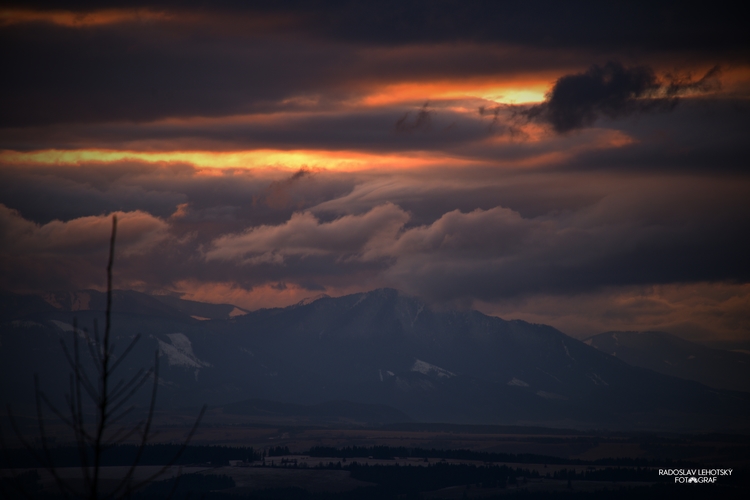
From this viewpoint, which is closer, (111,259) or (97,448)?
(97,448)

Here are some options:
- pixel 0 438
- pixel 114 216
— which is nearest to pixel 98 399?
pixel 0 438

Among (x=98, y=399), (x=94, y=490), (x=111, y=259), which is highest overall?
(x=111, y=259)

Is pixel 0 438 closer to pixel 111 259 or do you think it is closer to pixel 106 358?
pixel 106 358

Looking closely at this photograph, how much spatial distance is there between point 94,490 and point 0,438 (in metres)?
3.81

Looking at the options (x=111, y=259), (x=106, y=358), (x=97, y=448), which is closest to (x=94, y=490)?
(x=97, y=448)

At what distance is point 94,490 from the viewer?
22.0m

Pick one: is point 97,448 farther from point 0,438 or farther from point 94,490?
point 0,438

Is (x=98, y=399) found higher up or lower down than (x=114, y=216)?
lower down

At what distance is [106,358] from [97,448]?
226 centimetres

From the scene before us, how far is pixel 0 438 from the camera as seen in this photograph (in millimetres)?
23906

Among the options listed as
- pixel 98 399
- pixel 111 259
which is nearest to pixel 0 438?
pixel 98 399

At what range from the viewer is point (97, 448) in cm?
2189

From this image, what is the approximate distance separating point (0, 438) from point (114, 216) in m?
7.04

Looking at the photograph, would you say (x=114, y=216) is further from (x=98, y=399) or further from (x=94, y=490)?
(x=94, y=490)
